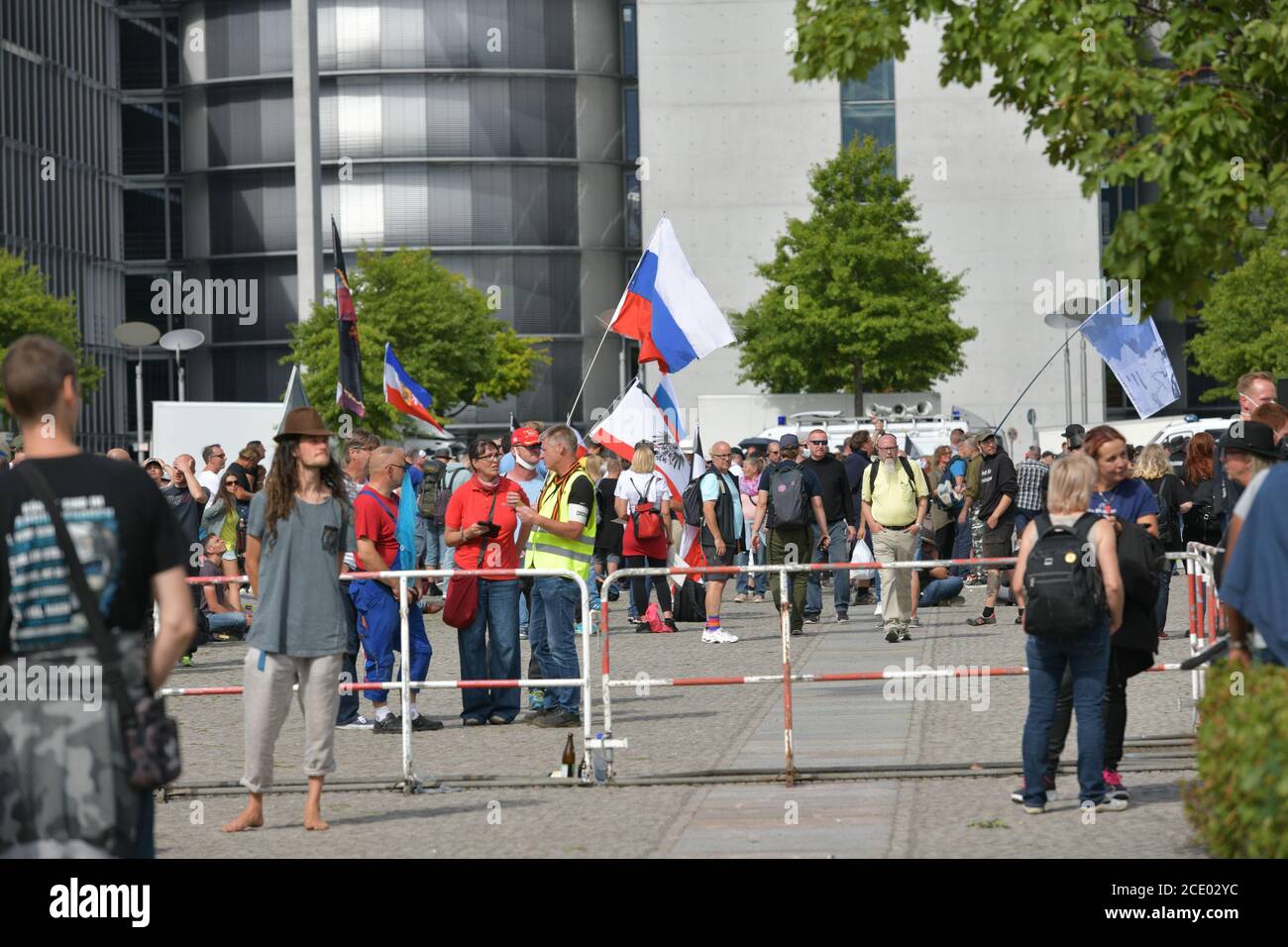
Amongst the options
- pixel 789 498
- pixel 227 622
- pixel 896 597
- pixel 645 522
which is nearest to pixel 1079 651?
pixel 896 597

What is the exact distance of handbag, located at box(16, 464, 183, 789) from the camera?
5.48m

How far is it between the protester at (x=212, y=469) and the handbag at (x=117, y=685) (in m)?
16.4

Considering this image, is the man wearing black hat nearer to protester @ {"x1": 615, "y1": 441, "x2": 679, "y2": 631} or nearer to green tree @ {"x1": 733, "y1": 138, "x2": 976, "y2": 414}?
protester @ {"x1": 615, "y1": 441, "x2": 679, "y2": 631}

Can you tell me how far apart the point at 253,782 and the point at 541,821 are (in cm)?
134

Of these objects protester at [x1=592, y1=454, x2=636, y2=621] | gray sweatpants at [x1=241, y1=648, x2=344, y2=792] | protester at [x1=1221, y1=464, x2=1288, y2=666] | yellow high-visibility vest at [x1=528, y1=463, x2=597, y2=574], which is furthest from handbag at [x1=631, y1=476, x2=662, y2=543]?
protester at [x1=1221, y1=464, x2=1288, y2=666]

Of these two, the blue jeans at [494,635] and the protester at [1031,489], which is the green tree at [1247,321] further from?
the blue jeans at [494,635]

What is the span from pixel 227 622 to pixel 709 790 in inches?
453

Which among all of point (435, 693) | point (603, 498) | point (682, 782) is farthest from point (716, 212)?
point (682, 782)

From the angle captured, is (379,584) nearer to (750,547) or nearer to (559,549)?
(559,549)

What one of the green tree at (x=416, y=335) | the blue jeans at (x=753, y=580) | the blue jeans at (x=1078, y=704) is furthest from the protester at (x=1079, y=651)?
the green tree at (x=416, y=335)

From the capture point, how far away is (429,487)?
81.8 ft

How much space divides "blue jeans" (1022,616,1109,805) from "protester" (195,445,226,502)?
542 inches
